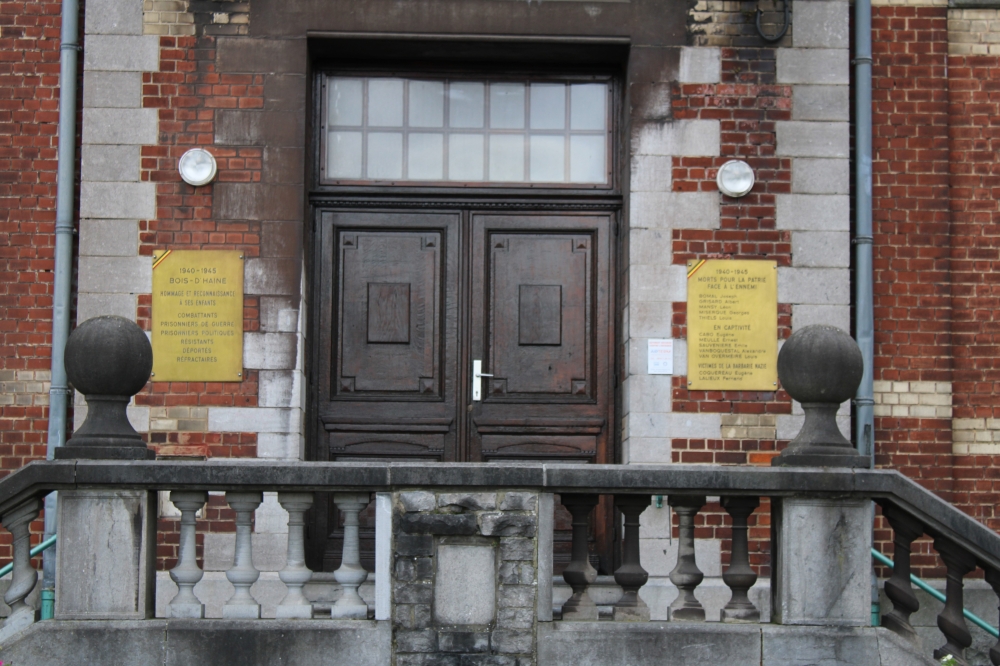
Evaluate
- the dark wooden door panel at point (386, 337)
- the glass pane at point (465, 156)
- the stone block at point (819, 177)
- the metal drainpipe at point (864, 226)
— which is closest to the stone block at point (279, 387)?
the dark wooden door panel at point (386, 337)

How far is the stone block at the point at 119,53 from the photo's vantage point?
7719mm

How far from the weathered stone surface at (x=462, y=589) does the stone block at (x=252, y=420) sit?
2.42 meters

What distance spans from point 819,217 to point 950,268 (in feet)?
3.35

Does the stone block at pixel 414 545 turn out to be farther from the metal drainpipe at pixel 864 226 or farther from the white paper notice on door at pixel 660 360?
the metal drainpipe at pixel 864 226

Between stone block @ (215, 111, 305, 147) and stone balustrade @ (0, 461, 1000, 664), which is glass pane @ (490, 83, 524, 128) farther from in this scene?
stone balustrade @ (0, 461, 1000, 664)

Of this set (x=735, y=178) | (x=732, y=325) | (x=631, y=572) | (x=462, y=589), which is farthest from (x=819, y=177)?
(x=462, y=589)

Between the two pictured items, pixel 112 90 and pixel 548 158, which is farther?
pixel 548 158

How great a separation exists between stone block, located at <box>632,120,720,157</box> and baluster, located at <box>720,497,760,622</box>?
2.98 meters

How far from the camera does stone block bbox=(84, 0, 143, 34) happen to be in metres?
7.72

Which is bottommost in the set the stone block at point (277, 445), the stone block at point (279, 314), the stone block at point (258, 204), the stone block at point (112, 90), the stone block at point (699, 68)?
the stone block at point (277, 445)

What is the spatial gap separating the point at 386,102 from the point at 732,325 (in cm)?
286

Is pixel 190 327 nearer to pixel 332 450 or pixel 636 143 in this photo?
pixel 332 450

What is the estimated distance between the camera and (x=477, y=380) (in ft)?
26.0

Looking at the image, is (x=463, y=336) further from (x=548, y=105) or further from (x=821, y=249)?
(x=821, y=249)
